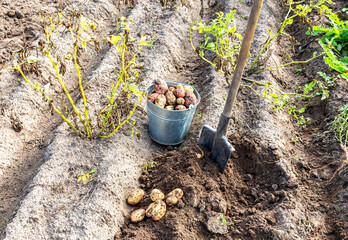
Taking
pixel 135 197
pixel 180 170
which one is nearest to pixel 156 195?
pixel 135 197

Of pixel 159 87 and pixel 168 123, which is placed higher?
pixel 159 87

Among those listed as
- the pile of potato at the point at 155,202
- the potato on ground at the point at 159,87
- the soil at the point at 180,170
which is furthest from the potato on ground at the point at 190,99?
the pile of potato at the point at 155,202

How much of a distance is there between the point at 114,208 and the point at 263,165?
4.42ft

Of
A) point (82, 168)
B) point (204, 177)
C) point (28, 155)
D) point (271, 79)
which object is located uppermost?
point (271, 79)

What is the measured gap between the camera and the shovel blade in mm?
2488

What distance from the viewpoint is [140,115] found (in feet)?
10.6

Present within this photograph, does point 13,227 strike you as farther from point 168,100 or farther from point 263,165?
point 263,165

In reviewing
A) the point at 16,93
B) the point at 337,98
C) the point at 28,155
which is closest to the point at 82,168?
the point at 28,155

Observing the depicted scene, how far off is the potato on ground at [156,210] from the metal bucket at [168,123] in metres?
0.79

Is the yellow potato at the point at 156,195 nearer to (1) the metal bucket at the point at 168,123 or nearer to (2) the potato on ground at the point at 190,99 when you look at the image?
(1) the metal bucket at the point at 168,123

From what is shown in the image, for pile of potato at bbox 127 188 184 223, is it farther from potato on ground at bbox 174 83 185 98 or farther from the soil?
potato on ground at bbox 174 83 185 98

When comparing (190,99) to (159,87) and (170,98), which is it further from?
(159,87)

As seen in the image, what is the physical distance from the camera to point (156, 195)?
234cm

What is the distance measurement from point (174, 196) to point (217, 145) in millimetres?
610
